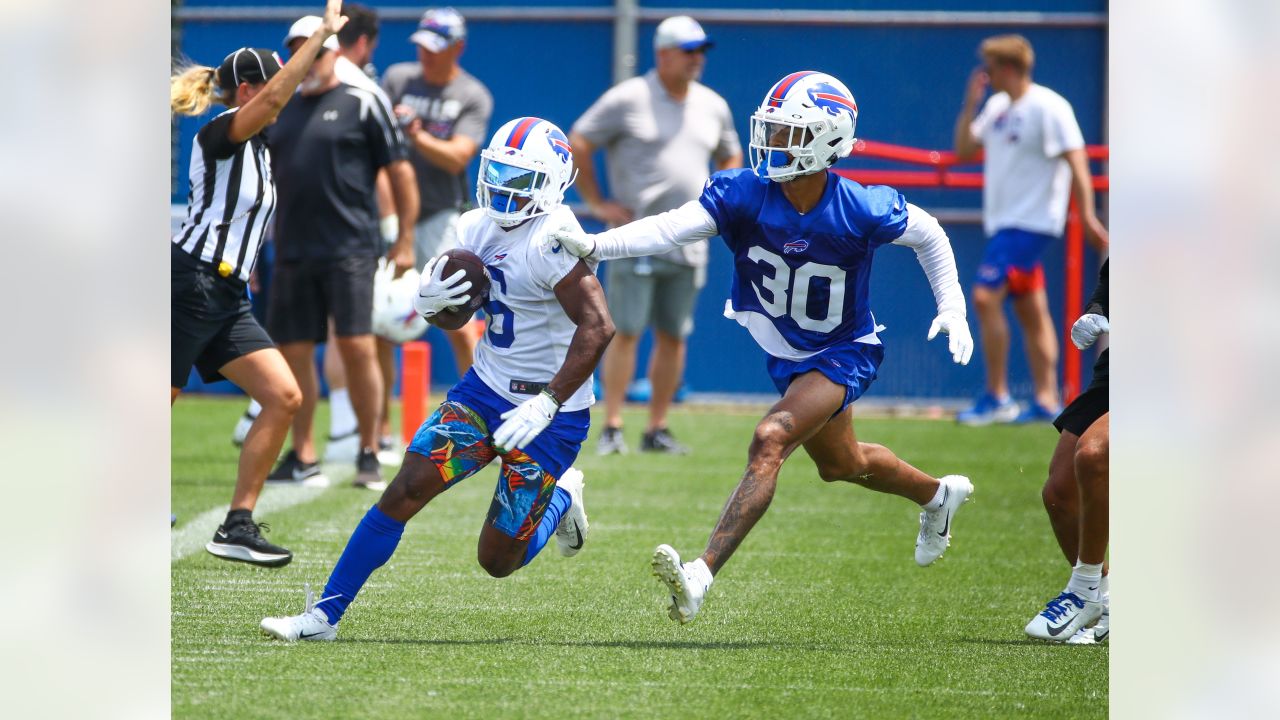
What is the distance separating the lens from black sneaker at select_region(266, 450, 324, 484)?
24.5ft

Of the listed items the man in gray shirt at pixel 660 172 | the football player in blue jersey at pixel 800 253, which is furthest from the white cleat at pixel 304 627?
the man in gray shirt at pixel 660 172

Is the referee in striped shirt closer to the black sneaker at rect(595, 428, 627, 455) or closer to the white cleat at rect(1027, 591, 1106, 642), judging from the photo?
the white cleat at rect(1027, 591, 1106, 642)

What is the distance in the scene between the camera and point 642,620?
4.66m

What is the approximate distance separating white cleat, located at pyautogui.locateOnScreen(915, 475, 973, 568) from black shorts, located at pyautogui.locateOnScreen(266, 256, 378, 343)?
122 inches

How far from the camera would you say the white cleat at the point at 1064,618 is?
450 centimetres

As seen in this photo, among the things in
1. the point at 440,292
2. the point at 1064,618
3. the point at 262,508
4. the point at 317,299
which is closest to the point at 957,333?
the point at 1064,618

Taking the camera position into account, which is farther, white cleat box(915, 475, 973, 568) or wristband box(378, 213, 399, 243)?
wristband box(378, 213, 399, 243)

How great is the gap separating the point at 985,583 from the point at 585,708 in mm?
2307

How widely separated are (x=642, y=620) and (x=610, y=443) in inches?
161

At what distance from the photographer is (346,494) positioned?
7.10 m

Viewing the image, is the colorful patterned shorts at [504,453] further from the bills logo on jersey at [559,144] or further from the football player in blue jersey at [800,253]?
the bills logo on jersey at [559,144]

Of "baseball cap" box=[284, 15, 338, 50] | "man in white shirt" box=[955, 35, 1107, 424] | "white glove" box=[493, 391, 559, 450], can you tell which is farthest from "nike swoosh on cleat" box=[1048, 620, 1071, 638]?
"man in white shirt" box=[955, 35, 1107, 424]
